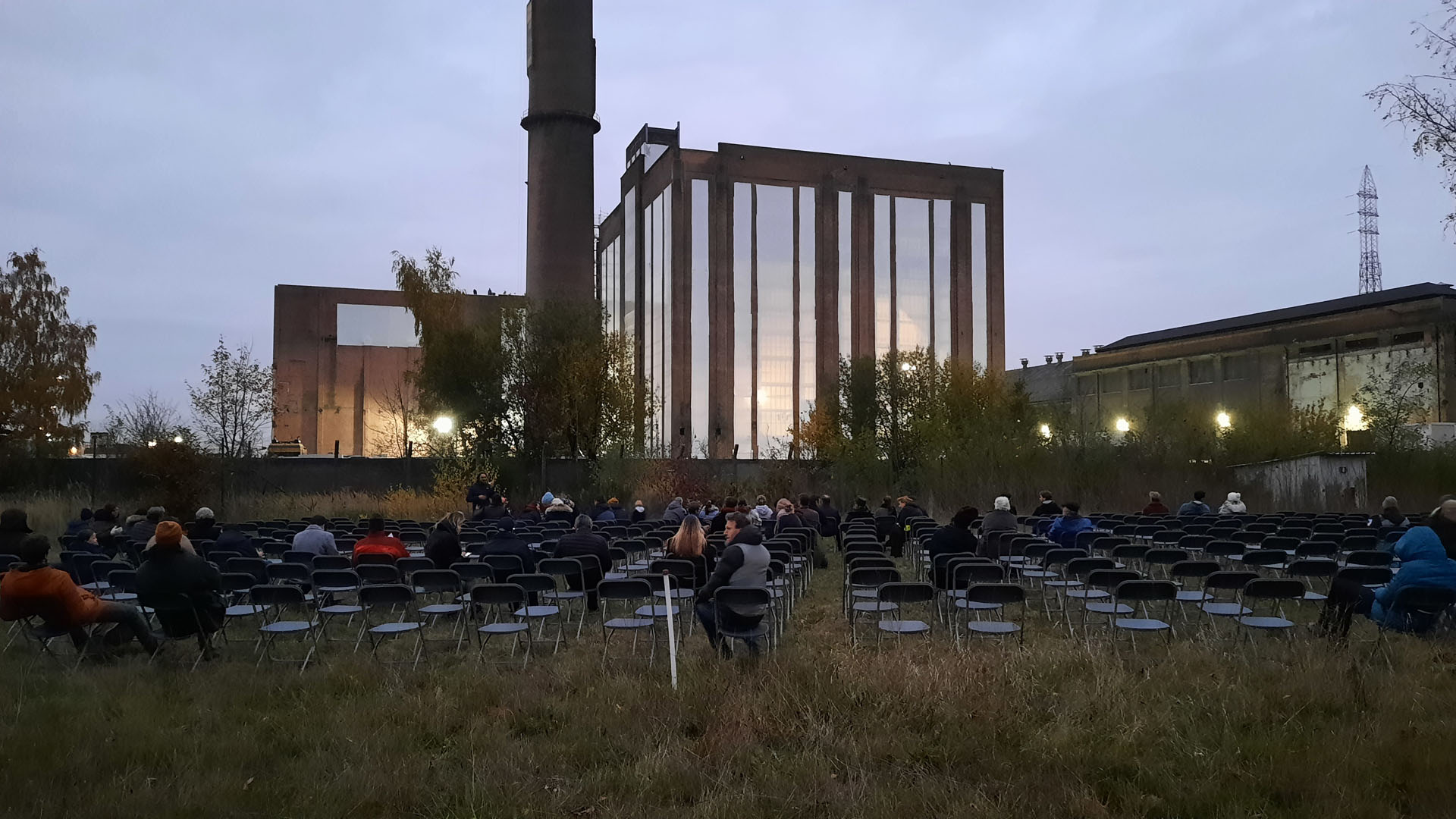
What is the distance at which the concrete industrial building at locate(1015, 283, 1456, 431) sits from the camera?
42344 mm

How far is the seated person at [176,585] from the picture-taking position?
27.6 feet

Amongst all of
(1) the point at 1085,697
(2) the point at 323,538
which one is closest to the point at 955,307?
(2) the point at 323,538

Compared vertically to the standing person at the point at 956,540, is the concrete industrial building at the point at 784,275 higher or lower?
higher

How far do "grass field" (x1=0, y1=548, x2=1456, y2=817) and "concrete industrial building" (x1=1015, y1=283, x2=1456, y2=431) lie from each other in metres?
28.6

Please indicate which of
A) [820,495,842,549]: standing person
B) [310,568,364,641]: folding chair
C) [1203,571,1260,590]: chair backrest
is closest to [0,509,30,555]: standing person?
[310,568,364,641]: folding chair

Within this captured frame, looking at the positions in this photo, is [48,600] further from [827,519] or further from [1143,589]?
[827,519]

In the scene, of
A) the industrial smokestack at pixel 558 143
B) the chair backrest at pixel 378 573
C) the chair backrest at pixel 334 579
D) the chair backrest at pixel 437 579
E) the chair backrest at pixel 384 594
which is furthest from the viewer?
the industrial smokestack at pixel 558 143

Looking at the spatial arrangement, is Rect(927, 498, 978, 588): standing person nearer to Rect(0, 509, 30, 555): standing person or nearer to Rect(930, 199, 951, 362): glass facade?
Rect(0, 509, 30, 555): standing person

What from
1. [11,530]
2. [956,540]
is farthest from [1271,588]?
[11,530]

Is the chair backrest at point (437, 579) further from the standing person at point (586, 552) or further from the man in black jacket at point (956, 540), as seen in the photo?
the man in black jacket at point (956, 540)

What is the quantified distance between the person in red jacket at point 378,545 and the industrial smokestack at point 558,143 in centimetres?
3329

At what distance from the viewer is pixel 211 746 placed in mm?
6023


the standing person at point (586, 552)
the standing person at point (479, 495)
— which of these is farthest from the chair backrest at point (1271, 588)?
the standing person at point (479, 495)

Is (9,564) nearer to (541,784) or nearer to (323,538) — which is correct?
(323,538)
